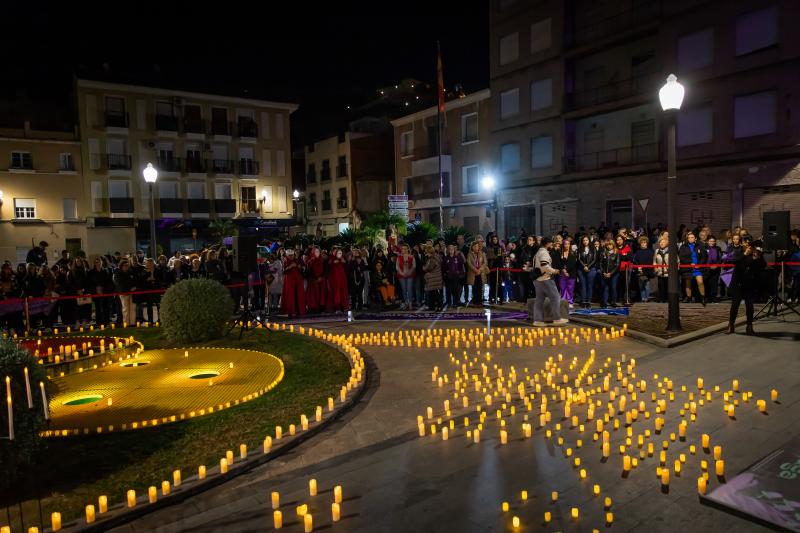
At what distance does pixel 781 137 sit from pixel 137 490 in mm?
26659

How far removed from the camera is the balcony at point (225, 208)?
48.2 meters

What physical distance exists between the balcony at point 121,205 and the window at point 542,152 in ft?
98.5

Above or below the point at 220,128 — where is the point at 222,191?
below

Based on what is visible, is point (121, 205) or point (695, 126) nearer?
point (695, 126)

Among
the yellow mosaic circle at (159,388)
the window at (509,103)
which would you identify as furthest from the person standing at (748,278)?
the window at (509,103)

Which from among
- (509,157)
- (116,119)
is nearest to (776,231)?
(509,157)

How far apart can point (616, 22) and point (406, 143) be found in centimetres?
2025

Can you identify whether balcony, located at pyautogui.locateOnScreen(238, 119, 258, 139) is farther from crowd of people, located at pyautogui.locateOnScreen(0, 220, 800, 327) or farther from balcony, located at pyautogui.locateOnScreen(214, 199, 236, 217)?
crowd of people, located at pyautogui.locateOnScreen(0, 220, 800, 327)

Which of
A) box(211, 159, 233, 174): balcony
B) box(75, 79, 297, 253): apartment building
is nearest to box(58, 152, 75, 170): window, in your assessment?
box(75, 79, 297, 253): apartment building

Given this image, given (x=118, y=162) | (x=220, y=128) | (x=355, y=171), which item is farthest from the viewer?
(x=355, y=171)

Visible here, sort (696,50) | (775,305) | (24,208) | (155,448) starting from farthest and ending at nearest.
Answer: (24,208) → (696,50) → (775,305) → (155,448)

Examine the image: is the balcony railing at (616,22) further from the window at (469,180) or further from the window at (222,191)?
the window at (222,191)

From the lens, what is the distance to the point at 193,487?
5500 mm

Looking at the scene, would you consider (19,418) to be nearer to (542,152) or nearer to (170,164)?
(542,152)
